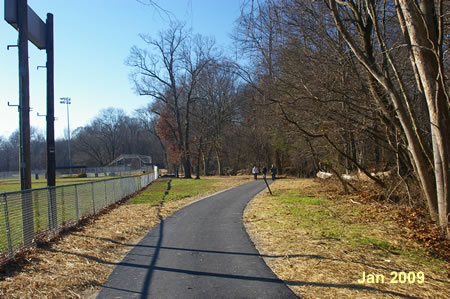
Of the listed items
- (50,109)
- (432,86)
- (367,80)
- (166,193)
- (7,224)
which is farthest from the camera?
(166,193)

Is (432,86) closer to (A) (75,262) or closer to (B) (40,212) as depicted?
(A) (75,262)

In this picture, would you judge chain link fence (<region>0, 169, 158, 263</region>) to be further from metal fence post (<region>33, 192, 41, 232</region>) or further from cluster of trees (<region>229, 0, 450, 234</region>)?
cluster of trees (<region>229, 0, 450, 234</region>)

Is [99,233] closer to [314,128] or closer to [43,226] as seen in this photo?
[43,226]

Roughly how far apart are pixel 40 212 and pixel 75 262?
2429 millimetres

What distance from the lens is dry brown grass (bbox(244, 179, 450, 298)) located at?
5250 millimetres

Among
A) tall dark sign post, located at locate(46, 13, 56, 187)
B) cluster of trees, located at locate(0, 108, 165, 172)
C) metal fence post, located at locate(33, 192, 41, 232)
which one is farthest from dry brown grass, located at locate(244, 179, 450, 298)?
cluster of trees, located at locate(0, 108, 165, 172)

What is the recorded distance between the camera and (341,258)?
6762 mm

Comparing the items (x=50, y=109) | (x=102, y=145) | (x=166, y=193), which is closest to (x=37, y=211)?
(x=50, y=109)

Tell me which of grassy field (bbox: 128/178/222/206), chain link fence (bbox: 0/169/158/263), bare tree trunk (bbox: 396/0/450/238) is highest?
bare tree trunk (bbox: 396/0/450/238)

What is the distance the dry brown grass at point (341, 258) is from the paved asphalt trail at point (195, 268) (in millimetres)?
342

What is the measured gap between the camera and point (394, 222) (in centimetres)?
1039

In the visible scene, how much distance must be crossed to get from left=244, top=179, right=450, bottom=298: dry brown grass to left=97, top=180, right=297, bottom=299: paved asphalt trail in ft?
1.12

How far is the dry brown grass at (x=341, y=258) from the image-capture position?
525 cm

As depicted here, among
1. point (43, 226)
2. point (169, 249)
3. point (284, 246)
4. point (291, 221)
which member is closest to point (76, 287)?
point (169, 249)
